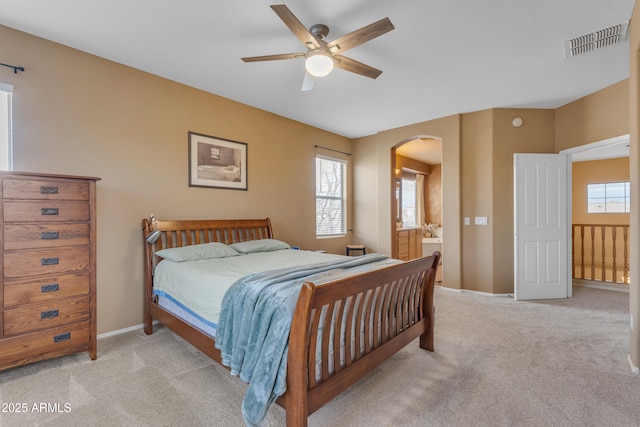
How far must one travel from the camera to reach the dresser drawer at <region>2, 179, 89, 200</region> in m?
2.20

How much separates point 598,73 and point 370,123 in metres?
2.92

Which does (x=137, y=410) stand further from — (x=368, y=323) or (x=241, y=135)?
(x=241, y=135)

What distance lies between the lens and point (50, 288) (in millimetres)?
2346

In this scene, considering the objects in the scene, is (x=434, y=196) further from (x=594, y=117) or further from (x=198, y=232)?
(x=198, y=232)

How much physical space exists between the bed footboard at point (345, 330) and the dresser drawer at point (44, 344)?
203 centimetres

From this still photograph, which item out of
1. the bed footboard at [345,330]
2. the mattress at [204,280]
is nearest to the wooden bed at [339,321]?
the bed footboard at [345,330]

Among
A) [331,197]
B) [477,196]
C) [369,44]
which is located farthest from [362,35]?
[331,197]

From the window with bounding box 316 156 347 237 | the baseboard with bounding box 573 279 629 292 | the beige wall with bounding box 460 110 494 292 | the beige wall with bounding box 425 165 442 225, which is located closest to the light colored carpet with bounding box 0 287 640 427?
the beige wall with bounding box 460 110 494 292

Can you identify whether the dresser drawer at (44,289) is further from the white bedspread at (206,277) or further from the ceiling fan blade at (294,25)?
the ceiling fan blade at (294,25)

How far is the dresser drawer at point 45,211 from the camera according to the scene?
7.24 ft

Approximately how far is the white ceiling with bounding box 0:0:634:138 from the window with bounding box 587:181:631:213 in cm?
468

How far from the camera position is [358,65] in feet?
8.50

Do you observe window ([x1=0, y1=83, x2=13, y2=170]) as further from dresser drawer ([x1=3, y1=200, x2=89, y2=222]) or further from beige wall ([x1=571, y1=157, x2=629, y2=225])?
beige wall ([x1=571, y1=157, x2=629, y2=225])

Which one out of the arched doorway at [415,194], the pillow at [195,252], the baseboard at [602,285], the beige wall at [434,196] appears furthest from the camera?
the beige wall at [434,196]
